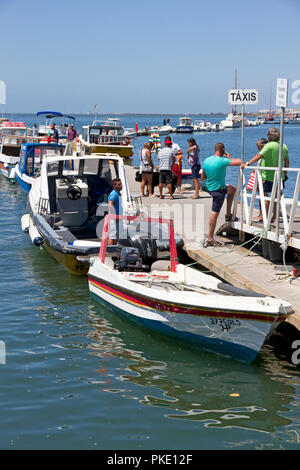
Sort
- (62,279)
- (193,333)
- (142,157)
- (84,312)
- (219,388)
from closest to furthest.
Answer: (219,388), (193,333), (84,312), (62,279), (142,157)

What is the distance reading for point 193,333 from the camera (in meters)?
7.46

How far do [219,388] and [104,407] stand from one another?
1386 millimetres

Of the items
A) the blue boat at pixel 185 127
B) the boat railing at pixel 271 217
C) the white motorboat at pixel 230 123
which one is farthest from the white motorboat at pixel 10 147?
the white motorboat at pixel 230 123

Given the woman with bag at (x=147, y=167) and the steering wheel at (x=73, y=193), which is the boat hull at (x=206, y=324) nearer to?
the steering wheel at (x=73, y=193)

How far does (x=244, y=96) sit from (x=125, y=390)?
5.46 m

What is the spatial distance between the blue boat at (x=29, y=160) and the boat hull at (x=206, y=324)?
15.0m

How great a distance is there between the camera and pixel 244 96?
9758 millimetres

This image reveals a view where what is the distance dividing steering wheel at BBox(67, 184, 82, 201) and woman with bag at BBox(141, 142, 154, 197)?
11.8ft

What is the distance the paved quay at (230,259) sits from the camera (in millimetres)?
8031

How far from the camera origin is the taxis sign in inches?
383

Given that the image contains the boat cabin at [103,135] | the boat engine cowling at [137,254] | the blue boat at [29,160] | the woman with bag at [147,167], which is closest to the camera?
the boat engine cowling at [137,254]

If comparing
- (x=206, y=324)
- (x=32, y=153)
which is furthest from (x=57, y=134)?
(x=206, y=324)

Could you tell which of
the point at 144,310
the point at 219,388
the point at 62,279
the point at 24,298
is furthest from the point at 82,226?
the point at 219,388

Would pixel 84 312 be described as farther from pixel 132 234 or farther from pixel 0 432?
pixel 0 432
